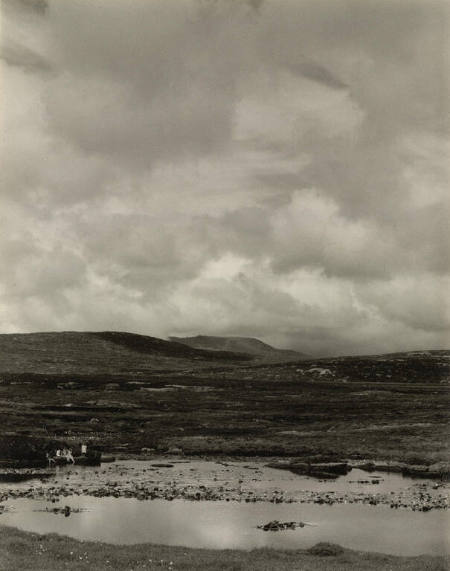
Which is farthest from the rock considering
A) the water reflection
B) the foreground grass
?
the water reflection

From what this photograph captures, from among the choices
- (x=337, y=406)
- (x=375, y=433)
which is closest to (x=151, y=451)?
(x=375, y=433)

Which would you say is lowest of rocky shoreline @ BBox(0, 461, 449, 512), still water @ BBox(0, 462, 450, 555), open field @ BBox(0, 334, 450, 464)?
open field @ BBox(0, 334, 450, 464)

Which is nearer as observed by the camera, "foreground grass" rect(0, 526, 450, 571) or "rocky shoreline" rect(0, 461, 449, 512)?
"foreground grass" rect(0, 526, 450, 571)

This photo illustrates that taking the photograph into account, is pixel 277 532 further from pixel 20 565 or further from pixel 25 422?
pixel 25 422

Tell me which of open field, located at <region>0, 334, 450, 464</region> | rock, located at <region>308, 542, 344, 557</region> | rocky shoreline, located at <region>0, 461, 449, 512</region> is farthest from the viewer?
open field, located at <region>0, 334, 450, 464</region>

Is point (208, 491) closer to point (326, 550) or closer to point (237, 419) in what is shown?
point (326, 550)

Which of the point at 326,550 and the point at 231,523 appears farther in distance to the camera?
the point at 231,523

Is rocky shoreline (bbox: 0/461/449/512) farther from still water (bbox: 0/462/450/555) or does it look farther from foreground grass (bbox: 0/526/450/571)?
foreground grass (bbox: 0/526/450/571)

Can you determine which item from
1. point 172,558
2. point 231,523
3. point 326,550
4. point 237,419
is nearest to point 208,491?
point 231,523

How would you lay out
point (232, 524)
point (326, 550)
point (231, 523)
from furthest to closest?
point (231, 523) < point (232, 524) < point (326, 550)

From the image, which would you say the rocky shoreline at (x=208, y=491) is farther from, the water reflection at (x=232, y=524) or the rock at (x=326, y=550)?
the rock at (x=326, y=550)
